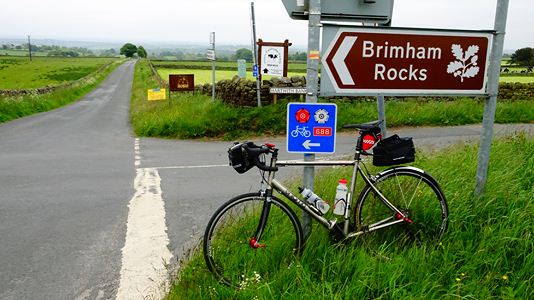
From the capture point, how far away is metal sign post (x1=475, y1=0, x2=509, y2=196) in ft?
11.6

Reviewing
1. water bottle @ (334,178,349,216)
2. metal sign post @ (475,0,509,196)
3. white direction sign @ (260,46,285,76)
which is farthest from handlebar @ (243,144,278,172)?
white direction sign @ (260,46,285,76)

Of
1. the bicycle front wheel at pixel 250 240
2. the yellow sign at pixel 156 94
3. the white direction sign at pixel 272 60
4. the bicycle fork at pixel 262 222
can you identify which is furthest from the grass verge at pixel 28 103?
the bicycle fork at pixel 262 222

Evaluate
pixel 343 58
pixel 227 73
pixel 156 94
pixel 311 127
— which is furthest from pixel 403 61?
pixel 227 73

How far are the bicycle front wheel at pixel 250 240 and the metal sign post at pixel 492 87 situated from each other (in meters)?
1.78

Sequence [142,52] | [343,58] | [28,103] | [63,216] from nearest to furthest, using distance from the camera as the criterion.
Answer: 1. [343,58]
2. [63,216]
3. [28,103]
4. [142,52]

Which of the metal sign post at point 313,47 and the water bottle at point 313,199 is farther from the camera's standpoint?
the water bottle at point 313,199

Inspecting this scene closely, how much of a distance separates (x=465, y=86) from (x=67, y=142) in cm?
989

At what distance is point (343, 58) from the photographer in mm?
3287

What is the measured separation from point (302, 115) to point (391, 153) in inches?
30.6

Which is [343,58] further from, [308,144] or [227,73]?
[227,73]

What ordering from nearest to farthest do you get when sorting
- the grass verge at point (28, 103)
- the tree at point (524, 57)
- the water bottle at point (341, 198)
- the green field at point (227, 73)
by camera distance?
the water bottle at point (341, 198) → the grass verge at point (28, 103) → the green field at point (227, 73) → the tree at point (524, 57)

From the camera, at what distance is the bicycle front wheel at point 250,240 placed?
10.2 ft

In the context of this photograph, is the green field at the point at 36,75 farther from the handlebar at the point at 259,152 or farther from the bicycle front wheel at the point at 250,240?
the handlebar at the point at 259,152

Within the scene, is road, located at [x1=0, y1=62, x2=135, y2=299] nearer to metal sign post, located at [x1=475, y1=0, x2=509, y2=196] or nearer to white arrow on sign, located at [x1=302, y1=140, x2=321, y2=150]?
white arrow on sign, located at [x1=302, y1=140, x2=321, y2=150]
